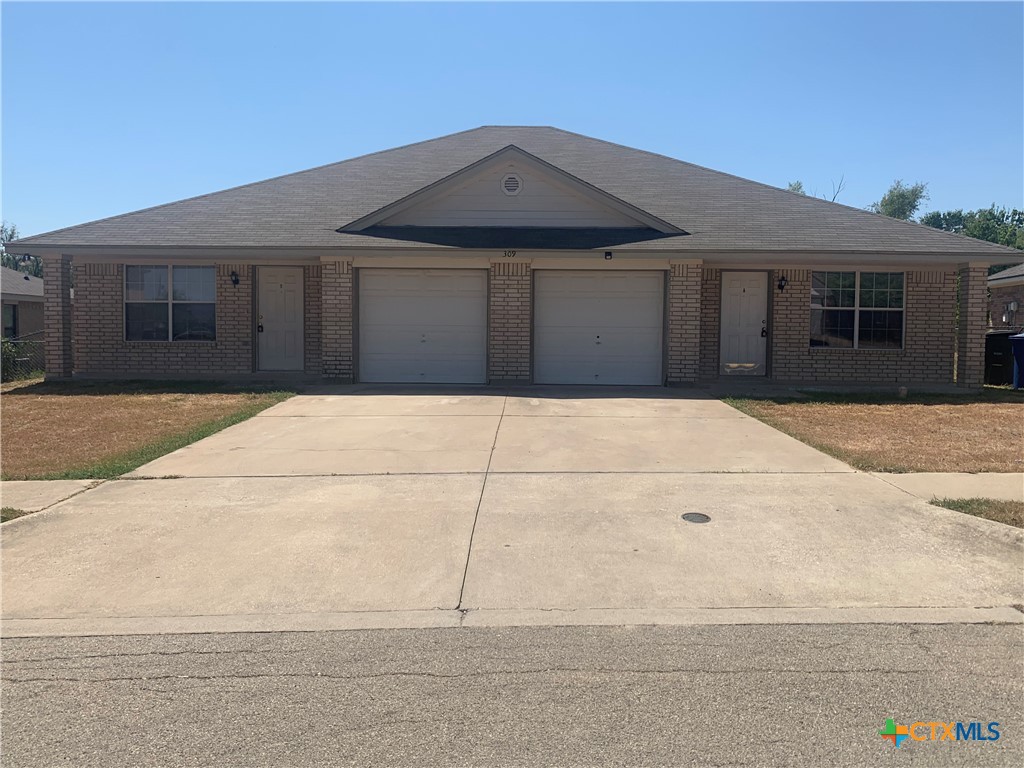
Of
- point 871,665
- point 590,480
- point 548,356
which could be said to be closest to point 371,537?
point 590,480

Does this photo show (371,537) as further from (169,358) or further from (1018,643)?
(169,358)

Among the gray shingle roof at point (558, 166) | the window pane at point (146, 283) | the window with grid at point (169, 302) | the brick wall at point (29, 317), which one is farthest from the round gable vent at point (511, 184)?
the brick wall at point (29, 317)

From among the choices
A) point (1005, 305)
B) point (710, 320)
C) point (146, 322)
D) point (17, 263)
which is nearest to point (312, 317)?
point (146, 322)

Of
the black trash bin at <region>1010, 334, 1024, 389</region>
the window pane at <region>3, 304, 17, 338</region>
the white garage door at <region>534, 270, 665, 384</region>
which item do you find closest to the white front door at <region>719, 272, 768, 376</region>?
the white garage door at <region>534, 270, 665, 384</region>

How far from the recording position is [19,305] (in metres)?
27.1

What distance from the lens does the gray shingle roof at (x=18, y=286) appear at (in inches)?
1005

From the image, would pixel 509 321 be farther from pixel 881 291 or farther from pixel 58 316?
pixel 58 316

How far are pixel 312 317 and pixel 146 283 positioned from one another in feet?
12.2

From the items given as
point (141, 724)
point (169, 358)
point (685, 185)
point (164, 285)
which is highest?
point (685, 185)

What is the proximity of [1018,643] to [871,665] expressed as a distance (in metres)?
0.99

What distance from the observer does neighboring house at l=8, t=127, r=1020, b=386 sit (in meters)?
14.9

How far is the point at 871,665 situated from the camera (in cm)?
375

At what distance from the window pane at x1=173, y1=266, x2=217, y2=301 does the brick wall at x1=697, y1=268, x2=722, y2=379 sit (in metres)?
10.6

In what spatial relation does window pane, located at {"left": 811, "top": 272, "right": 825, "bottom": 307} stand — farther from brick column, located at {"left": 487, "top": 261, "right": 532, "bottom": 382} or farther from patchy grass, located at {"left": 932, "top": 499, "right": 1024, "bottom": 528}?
patchy grass, located at {"left": 932, "top": 499, "right": 1024, "bottom": 528}
